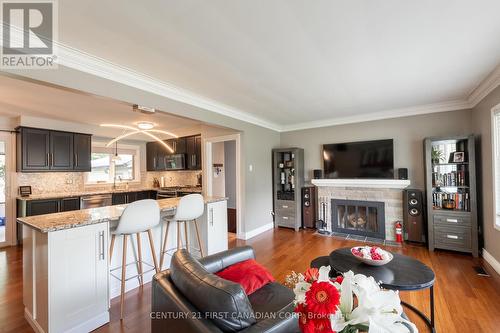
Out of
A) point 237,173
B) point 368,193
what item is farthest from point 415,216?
point 237,173

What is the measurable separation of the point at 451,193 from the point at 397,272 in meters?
2.76

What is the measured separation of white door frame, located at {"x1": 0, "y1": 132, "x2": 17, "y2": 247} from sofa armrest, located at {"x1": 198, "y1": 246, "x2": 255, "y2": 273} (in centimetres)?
Result: 467

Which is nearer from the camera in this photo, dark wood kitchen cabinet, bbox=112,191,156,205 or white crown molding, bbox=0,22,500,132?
white crown molding, bbox=0,22,500,132

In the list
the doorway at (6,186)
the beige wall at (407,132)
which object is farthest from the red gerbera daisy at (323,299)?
the doorway at (6,186)

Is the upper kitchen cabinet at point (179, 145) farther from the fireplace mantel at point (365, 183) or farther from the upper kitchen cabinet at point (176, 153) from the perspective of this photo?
the fireplace mantel at point (365, 183)

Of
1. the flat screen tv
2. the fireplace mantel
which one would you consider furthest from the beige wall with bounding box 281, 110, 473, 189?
the fireplace mantel

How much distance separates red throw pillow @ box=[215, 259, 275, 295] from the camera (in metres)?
1.72

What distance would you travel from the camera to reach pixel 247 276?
177 cm

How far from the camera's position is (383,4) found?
157 centimetres

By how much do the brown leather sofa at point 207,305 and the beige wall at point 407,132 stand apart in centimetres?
387

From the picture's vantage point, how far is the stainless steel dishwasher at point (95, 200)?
469cm

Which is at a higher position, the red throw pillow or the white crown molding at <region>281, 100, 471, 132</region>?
the white crown molding at <region>281, 100, 471, 132</region>

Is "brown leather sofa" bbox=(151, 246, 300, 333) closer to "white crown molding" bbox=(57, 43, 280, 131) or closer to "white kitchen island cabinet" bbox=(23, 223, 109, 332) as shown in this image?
"white kitchen island cabinet" bbox=(23, 223, 109, 332)

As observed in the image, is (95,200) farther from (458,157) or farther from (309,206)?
(458,157)
